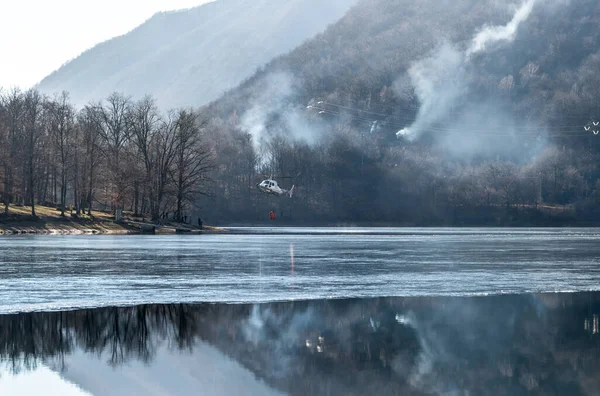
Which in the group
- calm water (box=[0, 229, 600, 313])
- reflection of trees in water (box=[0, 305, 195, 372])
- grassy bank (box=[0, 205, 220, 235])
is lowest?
reflection of trees in water (box=[0, 305, 195, 372])

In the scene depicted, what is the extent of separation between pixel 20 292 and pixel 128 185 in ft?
275

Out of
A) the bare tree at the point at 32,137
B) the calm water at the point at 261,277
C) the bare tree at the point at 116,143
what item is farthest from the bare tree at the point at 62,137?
the calm water at the point at 261,277

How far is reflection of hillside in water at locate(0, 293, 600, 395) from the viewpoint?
14.5 metres

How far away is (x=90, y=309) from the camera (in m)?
22.7

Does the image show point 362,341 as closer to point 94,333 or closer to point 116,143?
point 94,333

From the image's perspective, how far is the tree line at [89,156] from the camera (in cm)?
10456

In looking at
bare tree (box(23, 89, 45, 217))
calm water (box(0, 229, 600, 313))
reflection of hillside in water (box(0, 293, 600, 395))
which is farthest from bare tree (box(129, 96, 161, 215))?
reflection of hillside in water (box(0, 293, 600, 395))

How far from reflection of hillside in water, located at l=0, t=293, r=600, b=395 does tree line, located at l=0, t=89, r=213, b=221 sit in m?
79.3

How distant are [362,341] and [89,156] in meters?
99.3

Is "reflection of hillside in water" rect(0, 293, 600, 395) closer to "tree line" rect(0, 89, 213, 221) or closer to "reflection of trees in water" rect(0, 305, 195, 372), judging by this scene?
"reflection of trees in water" rect(0, 305, 195, 372)

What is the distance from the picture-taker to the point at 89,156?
11319 cm

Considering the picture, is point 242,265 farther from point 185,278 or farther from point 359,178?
point 359,178

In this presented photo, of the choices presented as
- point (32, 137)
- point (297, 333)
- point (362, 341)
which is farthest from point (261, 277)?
point (32, 137)

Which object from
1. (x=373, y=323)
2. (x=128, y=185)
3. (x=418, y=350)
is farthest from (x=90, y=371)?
(x=128, y=185)
